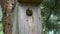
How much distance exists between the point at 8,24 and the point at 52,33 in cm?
67

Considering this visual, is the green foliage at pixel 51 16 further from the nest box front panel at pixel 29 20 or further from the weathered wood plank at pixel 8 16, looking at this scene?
the nest box front panel at pixel 29 20

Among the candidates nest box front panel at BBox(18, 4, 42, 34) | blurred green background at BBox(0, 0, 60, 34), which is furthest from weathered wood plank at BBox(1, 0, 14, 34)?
nest box front panel at BBox(18, 4, 42, 34)

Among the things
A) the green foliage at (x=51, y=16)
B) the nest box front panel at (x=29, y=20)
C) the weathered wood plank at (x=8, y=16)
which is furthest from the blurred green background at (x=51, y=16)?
the nest box front panel at (x=29, y=20)

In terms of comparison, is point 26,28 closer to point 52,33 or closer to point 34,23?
point 34,23

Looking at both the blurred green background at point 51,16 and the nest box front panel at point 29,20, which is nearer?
the nest box front panel at point 29,20

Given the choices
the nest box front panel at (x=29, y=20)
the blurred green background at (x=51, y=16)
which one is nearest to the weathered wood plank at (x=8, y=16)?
the blurred green background at (x=51, y=16)

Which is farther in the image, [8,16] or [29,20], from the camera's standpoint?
[8,16]

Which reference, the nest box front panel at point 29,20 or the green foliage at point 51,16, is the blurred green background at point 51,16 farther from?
the nest box front panel at point 29,20

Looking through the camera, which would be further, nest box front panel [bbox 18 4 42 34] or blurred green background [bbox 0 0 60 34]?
blurred green background [bbox 0 0 60 34]

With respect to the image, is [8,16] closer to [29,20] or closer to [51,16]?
[51,16]

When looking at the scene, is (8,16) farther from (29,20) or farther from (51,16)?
(29,20)

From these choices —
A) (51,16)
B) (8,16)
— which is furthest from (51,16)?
(8,16)

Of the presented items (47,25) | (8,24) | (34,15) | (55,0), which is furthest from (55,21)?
(34,15)

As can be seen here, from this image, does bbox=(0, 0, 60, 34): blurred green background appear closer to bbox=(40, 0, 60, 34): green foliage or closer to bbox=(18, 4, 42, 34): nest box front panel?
bbox=(40, 0, 60, 34): green foliage
